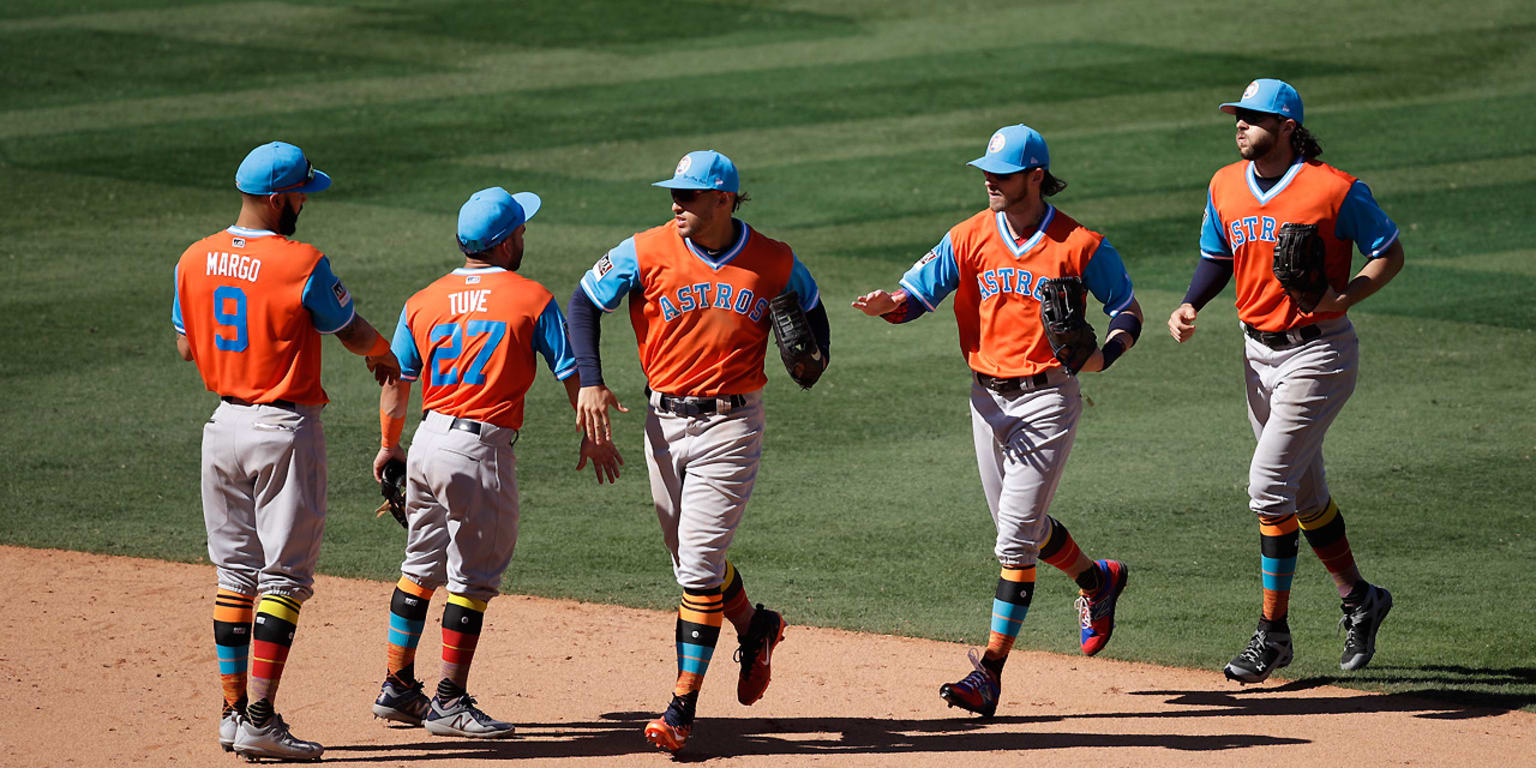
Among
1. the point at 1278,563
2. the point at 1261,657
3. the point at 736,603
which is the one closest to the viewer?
the point at 736,603

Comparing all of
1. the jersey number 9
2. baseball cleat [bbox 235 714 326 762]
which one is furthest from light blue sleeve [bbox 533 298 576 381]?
baseball cleat [bbox 235 714 326 762]

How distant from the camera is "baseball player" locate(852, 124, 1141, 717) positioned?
6.05 m

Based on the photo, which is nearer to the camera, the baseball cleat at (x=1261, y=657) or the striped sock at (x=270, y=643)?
the striped sock at (x=270, y=643)

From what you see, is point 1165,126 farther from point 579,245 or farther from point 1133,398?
point 1133,398

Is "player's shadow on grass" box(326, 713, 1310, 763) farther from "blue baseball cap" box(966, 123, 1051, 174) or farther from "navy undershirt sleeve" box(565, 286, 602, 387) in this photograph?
"blue baseball cap" box(966, 123, 1051, 174)

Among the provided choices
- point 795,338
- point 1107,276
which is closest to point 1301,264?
point 1107,276

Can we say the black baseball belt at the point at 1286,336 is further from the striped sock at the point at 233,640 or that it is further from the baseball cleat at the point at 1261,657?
the striped sock at the point at 233,640

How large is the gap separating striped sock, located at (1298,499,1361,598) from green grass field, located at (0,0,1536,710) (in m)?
0.36

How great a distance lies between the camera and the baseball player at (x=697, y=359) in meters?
5.68

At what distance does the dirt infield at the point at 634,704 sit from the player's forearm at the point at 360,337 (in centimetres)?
140

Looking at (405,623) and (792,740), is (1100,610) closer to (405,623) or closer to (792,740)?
(792,740)

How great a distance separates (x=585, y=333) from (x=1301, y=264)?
276 centimetres

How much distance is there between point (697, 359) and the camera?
5.75 metres

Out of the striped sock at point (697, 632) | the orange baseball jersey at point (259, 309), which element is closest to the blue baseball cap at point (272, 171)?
the orange baseball jersey at point (259, 309)
